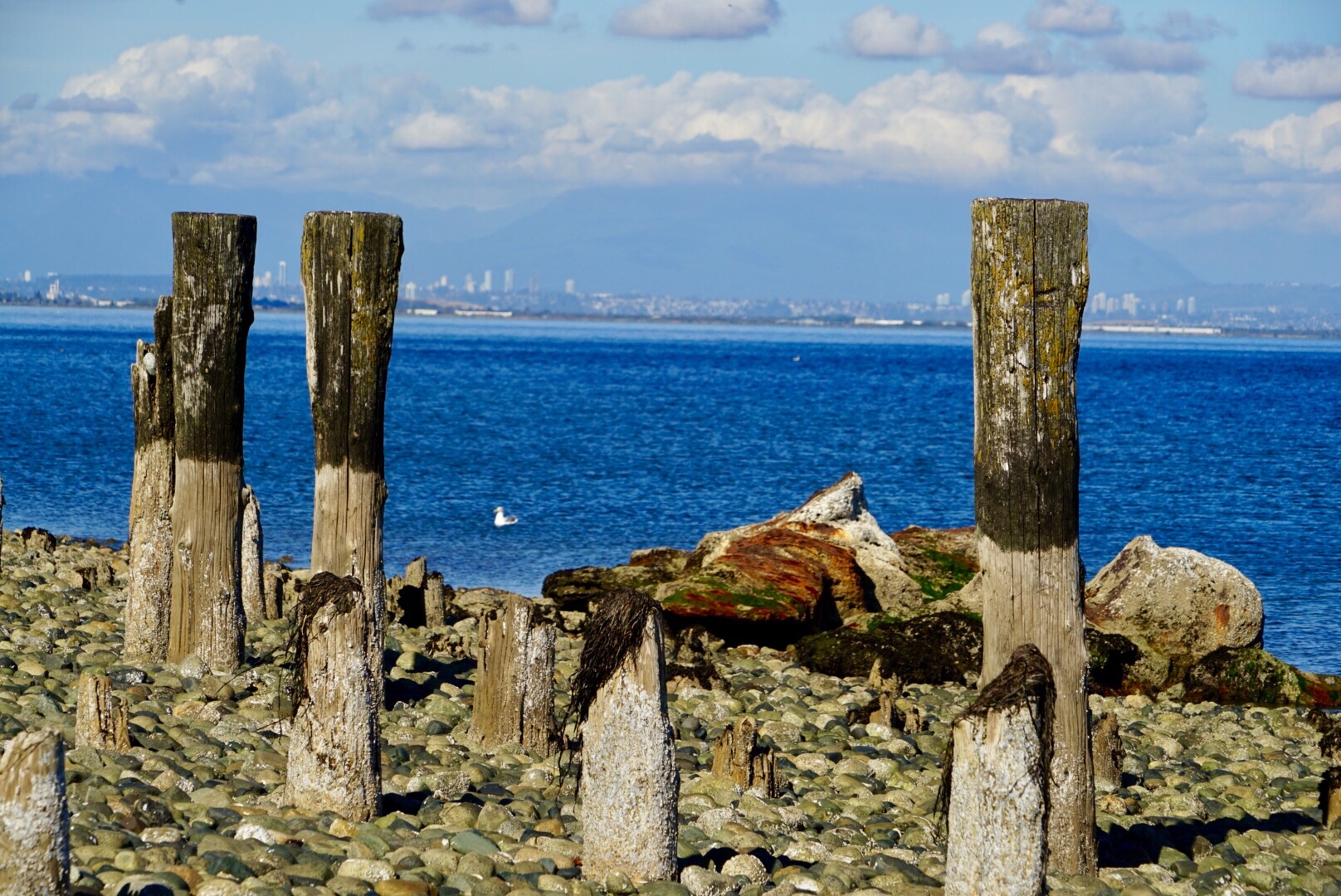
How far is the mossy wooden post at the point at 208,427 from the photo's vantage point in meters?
11.6

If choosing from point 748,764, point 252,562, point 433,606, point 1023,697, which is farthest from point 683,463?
point 1023,697

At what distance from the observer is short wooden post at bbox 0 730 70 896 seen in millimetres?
5840

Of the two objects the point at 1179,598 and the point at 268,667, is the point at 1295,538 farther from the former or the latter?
the point at 268,667

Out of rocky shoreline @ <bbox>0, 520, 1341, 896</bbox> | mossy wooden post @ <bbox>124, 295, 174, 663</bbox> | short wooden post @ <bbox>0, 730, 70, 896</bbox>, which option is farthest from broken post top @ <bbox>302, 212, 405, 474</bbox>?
short wooden post @ <bbox>0, 730, 70, 896</bbox>

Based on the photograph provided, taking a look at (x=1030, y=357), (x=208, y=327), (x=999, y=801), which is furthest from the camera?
(x=208, y=327)

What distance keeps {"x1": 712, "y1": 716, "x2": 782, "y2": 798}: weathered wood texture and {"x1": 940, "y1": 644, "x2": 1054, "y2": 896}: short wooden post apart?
2.82m

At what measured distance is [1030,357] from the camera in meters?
8.17

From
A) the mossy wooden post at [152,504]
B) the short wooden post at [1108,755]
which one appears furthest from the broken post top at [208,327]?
the short wooden post at [1108,755]

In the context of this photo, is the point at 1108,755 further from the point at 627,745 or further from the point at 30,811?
the point at 30,811

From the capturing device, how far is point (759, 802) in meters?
9.40

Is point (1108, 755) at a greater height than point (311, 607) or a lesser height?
lesser

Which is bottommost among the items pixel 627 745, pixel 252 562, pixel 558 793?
pixel 558 793

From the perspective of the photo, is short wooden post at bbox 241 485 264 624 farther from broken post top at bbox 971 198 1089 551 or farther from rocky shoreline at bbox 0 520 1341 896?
broken post top at bbox 971 198 1089 551

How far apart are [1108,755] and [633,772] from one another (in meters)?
Answer: 5.21
